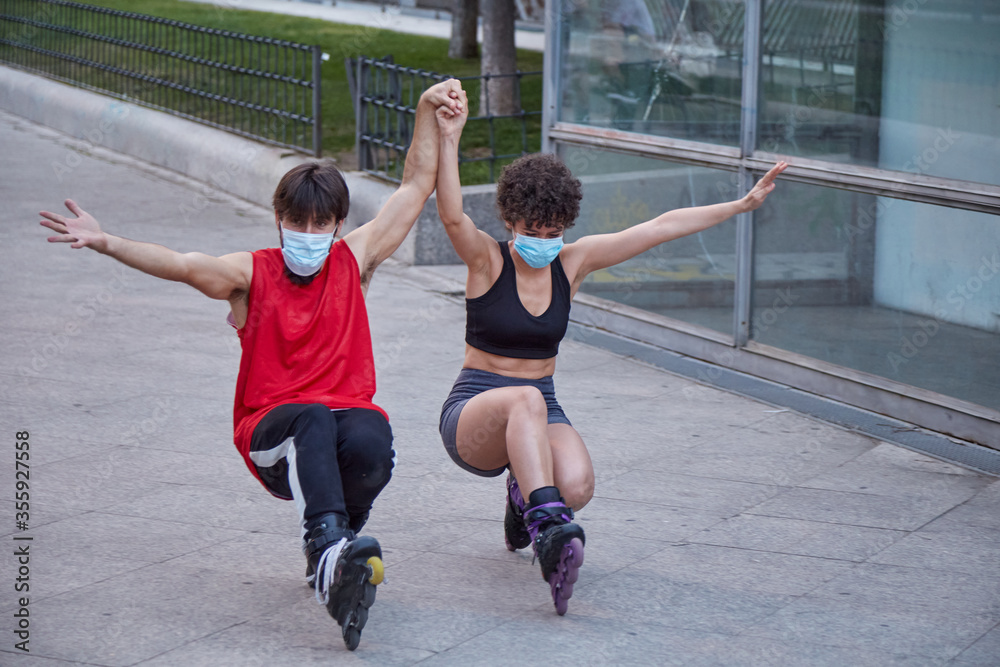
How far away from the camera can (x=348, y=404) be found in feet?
11.4

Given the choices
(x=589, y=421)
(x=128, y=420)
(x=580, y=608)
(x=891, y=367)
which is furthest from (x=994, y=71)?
(x=128, y=420)

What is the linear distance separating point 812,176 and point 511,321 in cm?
271

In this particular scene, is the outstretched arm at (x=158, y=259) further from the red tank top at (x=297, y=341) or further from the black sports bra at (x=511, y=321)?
the black sports bra at (x=511, y=321)

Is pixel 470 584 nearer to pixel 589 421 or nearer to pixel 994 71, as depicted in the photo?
pixel 589 421

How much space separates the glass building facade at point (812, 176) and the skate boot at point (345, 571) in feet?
10.5

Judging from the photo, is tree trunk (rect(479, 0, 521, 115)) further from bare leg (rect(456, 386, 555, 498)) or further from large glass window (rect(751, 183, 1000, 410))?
bare leg (rect(456, 386, 555, 498))

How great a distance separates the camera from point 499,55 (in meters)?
11.6

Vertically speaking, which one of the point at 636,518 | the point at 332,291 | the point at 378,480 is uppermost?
the point at 332,291

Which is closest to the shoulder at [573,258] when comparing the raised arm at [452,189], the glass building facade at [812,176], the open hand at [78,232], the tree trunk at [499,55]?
the raised arm at [452,189]

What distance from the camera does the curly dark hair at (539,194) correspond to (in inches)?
149

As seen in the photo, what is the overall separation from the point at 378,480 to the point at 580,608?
75cm

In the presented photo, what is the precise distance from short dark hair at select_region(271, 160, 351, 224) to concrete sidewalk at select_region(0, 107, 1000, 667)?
3.89 feet

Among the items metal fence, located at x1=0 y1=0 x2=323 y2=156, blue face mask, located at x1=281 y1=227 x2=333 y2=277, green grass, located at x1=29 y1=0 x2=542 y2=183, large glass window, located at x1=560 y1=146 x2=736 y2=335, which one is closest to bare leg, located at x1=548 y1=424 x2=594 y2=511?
blue face mask, located at x1=281 y1=227 x2=333 y2=277

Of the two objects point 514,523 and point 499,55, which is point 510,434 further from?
point 499,55
